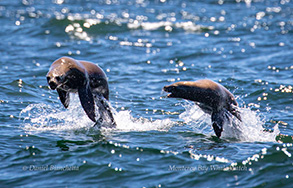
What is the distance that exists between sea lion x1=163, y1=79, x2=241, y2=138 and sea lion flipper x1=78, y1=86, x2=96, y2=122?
159 cm

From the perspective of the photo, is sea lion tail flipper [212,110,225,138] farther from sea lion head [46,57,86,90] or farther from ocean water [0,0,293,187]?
sea lion head [46,57,86,90]

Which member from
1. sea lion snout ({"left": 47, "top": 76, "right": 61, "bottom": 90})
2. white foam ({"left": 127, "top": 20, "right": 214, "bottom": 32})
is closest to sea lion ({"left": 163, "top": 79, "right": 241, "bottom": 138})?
sea lion snout ({"left": 47, "top": 76, "right": 61, "bottom": 90})

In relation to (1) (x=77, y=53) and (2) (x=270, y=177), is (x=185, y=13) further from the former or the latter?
(2) (x=270, y=177)

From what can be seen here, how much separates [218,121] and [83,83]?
9.60ft

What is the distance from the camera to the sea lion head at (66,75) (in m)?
9.77

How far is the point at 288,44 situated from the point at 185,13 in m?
7.70

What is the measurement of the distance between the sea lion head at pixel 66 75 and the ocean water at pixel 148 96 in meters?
1.18

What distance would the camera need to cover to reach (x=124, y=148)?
9.76 metres

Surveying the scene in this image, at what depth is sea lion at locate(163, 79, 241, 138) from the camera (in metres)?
9.95

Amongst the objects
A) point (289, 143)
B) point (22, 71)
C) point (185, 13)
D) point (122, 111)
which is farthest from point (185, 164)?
point (185, 13)

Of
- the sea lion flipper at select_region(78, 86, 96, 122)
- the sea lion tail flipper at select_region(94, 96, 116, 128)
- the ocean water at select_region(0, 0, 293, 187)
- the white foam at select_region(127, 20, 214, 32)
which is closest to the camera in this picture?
the ocean water at select_region(0, 0, 293, 187)

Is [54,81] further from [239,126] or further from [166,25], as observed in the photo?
[166,25]

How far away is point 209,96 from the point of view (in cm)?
1012

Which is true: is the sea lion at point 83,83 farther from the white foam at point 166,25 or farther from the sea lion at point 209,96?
the white foam at point 166,25
